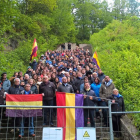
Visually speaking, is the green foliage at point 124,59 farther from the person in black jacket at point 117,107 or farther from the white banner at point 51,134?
the white banner at point 51,134

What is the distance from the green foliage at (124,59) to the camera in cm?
846

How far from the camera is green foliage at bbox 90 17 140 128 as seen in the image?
8.46 metres

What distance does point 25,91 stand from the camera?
669 cm

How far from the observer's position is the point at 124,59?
16.1m

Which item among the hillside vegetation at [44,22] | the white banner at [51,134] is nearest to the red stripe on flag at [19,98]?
the white banner at [51,134]

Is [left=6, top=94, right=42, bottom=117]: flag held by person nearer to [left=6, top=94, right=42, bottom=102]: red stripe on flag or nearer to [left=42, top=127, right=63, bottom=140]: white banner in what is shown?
[left=6, top=94, right=42, bottom=102]: red stripe on flag

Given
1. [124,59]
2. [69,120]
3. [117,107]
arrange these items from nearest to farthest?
1. [69,120]
2. [117,107]
3. [124,59]

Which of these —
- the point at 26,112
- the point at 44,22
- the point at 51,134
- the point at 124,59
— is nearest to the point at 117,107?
the point at 51,134

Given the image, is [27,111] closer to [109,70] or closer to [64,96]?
[64,96]

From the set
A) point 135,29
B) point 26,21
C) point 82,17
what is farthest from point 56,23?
point 82,17

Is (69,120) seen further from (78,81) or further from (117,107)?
(78,81)

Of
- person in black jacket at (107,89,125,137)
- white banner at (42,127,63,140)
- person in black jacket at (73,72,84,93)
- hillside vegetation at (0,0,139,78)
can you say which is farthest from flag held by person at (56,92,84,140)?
hillside vegetation at (0,0,139,78)

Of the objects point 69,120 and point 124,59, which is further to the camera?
point 124,59

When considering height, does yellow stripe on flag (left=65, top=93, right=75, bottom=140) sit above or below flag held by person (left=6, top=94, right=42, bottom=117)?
below
